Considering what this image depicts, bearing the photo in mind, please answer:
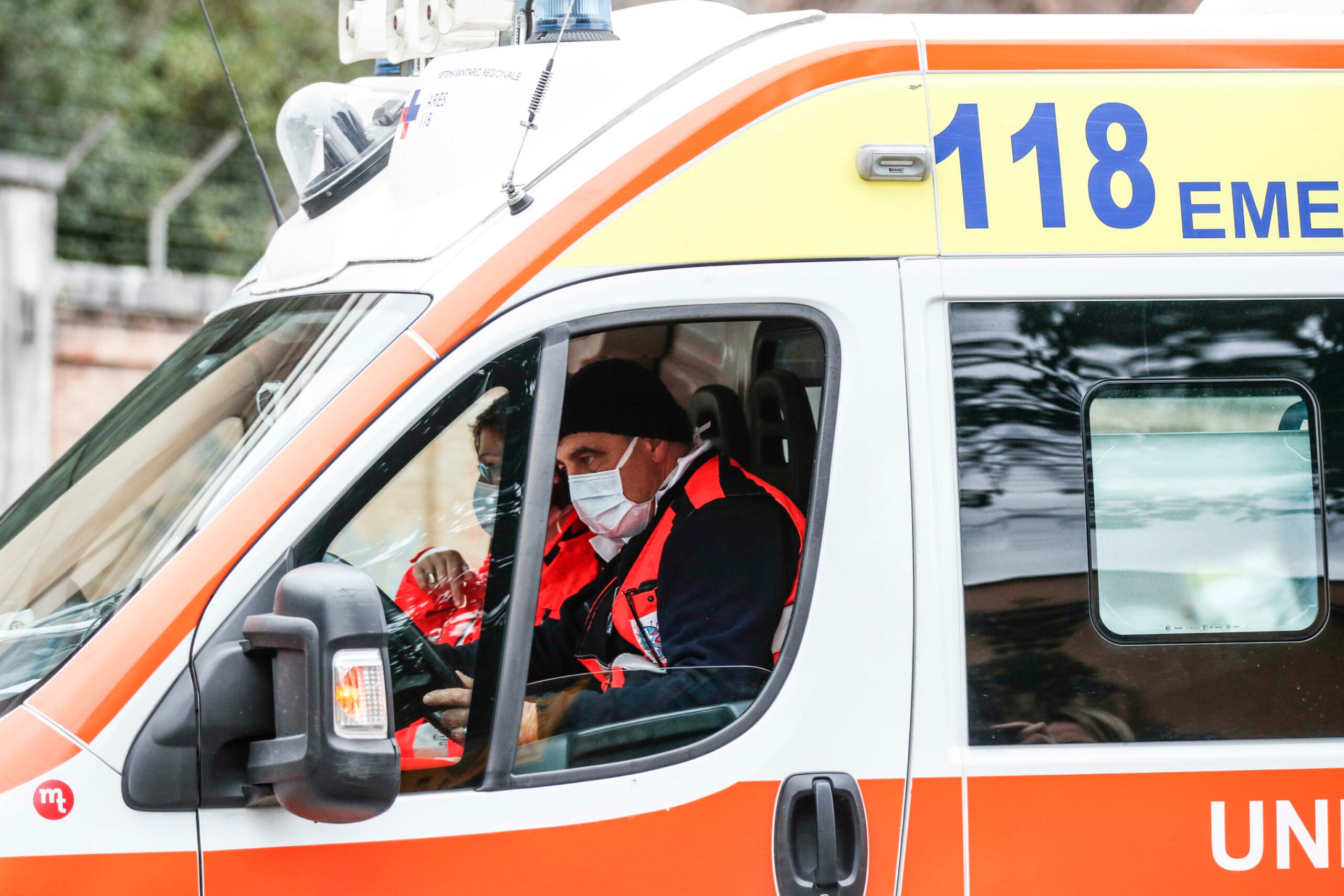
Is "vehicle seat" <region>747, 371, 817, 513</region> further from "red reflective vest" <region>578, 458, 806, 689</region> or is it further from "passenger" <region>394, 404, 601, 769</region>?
"passenger" <region>394, 404, 601, 769</region>

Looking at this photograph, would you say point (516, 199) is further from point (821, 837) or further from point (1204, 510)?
point (1204, 510)

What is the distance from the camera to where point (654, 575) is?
8.65 feet

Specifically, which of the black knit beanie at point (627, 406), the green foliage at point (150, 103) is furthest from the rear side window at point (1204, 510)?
the green foliage at point (150, 103)

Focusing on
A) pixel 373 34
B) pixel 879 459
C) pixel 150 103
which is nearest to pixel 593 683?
pixel 879 459

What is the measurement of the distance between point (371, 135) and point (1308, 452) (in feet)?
6.08

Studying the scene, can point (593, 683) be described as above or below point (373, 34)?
below

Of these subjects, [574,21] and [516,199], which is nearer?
[516,199]

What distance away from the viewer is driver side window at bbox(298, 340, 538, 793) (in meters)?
2.05

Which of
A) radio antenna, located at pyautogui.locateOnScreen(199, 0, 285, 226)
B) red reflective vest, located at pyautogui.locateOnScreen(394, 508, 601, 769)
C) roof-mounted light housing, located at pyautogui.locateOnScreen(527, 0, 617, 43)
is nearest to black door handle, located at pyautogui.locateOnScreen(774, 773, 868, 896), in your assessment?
red reflective vest, located at pyautogui.locateOnScreen(394, 508, 601, 769)

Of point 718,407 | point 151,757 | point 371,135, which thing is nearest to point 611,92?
point 371,135

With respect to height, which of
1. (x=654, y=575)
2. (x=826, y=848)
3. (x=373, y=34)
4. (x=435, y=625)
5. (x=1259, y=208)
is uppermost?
(x=373, y=34)

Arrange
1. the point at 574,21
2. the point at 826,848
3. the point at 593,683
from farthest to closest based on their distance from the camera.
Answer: the point at 574,21
the point at 593,683
the point at 826,848

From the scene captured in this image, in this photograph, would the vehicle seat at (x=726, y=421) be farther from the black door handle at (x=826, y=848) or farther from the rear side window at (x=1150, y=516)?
the black door handle at (x=826, y=848)

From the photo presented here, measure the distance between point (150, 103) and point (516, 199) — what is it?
55.5 feet
